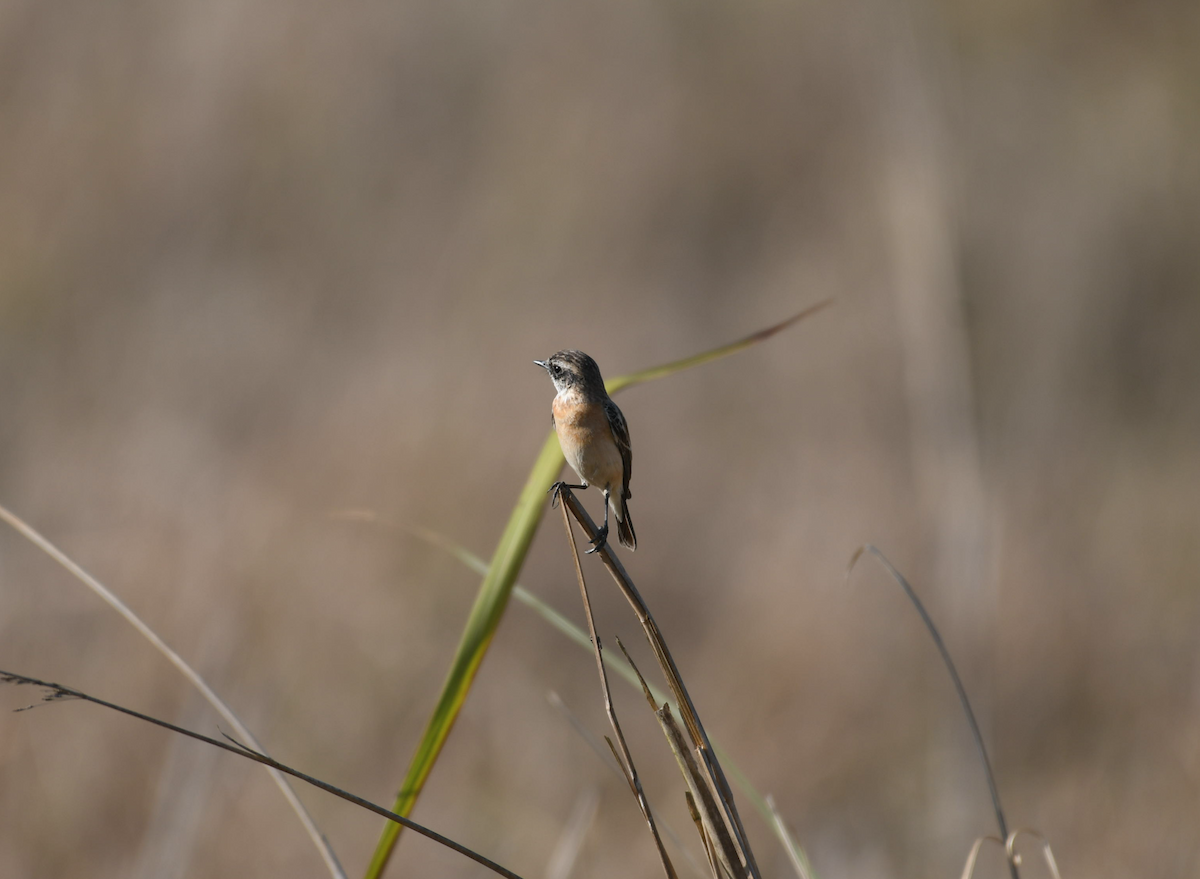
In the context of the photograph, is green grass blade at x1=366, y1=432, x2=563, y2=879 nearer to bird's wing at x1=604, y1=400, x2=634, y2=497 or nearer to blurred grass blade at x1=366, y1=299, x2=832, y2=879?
blurred grass blade at x1=366, y1=299, x2=832, y2=879

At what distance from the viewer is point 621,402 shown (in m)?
10.7

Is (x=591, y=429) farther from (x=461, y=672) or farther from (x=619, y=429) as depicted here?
(x=461, y=672)

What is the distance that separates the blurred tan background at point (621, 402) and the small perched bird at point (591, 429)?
1979 mm

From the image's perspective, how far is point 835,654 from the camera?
26.1 ft

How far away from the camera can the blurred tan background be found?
643cm

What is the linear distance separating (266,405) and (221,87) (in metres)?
5.10

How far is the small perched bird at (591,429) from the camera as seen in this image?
291cm

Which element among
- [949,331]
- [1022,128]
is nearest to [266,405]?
[949,331]

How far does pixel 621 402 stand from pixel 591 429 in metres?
7.76

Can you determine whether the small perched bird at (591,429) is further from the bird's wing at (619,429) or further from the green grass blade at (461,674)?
the green grass blade at (461,674)

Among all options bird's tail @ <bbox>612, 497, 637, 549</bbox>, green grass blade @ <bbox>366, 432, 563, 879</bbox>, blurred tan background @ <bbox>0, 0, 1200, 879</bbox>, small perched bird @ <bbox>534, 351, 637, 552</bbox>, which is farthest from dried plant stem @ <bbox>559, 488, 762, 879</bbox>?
blurred tan background @ <bbox>0, 0, 1200, 879</bbox>

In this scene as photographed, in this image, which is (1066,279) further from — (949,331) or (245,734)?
(245,734)

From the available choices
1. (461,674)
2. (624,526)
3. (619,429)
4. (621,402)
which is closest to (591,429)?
(619,429)

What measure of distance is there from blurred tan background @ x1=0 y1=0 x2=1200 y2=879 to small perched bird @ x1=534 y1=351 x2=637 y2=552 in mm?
1979
